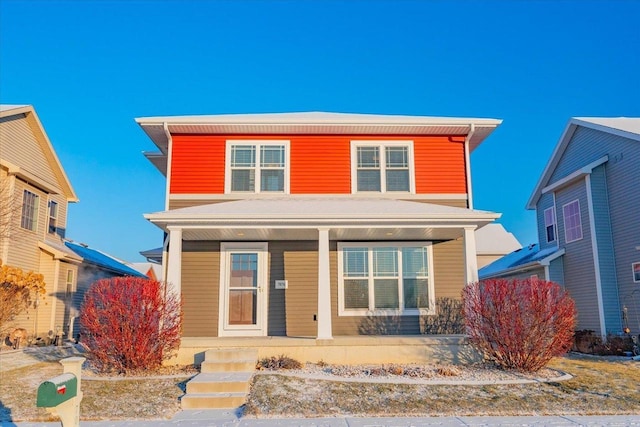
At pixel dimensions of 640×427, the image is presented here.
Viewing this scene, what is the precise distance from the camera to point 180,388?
7730mm

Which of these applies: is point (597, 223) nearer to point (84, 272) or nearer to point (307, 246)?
point (307, 246)

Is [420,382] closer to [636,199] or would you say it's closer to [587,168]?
[636,199]

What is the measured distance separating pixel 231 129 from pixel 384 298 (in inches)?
215

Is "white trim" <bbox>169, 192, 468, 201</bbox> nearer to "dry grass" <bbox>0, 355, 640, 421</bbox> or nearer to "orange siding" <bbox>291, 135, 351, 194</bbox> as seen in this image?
"orange siding" <bbox>291, 135, 351, 194</bbox>

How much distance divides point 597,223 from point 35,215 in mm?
16737

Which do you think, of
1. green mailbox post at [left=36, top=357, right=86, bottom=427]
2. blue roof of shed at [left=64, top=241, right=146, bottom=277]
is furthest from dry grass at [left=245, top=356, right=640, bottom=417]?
blue roof of shed at [left=64, top=241, right=146, bottom=277]

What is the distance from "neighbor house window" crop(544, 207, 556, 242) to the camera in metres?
17.7

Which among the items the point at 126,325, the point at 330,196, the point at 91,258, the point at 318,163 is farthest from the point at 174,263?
the point at 91,258

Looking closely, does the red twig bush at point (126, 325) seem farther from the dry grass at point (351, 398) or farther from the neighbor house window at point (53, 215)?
the neighbor house window at point (53, 215)

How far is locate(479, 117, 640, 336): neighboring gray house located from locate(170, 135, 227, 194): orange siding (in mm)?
10467

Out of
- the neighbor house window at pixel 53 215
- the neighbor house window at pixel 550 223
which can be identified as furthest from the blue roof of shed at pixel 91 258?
the neighbor house window at pixel 550 223

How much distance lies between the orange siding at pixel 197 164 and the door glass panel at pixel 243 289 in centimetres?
179

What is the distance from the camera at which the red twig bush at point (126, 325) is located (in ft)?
28.3

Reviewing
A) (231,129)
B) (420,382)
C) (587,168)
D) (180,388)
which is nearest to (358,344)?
(420,382)
